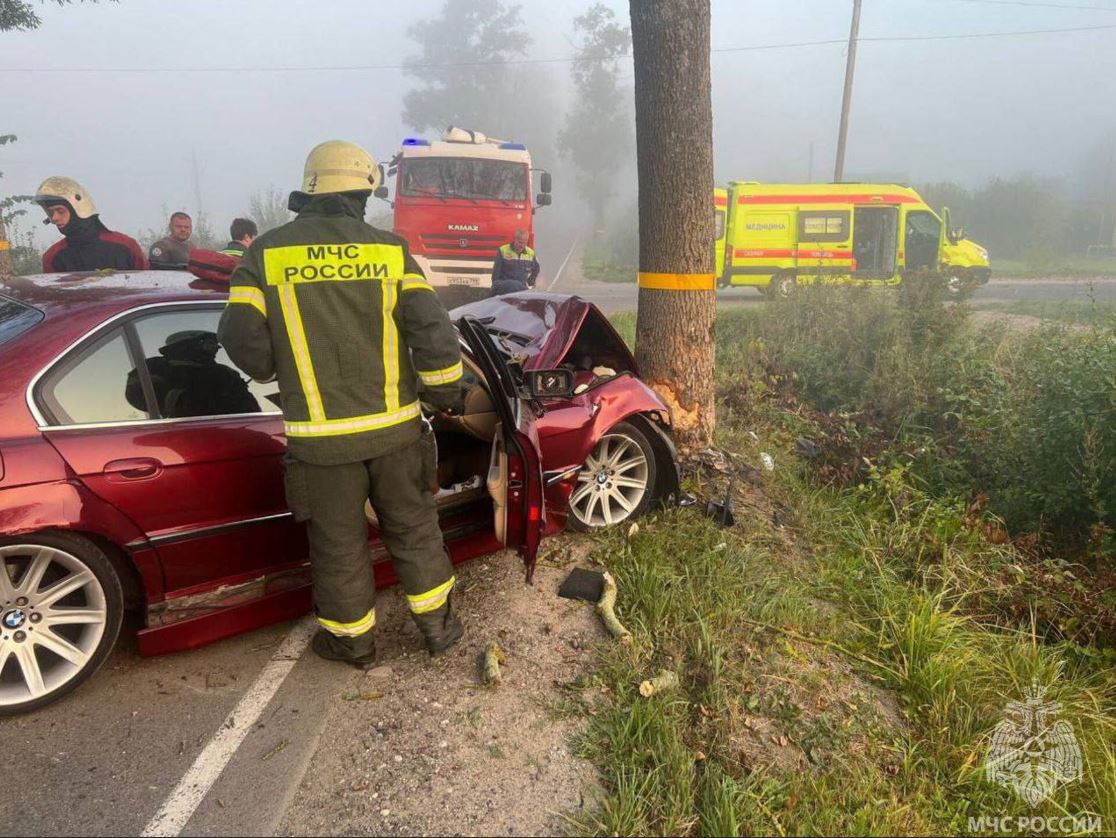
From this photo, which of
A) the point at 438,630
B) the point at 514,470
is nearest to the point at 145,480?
the point at 438,630

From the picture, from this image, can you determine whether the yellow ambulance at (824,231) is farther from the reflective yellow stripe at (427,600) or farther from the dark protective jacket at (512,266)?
the reflective yellow stripe at (427,600)

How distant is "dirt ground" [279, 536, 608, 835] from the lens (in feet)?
7.25

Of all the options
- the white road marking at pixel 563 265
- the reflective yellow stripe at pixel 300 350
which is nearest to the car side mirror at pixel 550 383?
the reflective yellow stripe at pixel 300 350

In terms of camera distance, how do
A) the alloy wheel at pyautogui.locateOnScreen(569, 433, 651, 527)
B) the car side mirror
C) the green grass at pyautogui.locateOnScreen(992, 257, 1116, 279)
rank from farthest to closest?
the green grass at pyautogui.locateOnScreen(992, 257, 1116, 279) → the alloy wheel at pyautogui.locateOnScreen(569, 433, 651, 527) → the car side mirror

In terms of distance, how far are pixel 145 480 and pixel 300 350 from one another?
74 cm

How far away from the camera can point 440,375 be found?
2.83 m

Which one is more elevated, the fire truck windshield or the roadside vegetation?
the fire truck windshield

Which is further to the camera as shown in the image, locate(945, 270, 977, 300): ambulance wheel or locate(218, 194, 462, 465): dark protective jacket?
locate(945, 270, 977, 300): ambulance wheel

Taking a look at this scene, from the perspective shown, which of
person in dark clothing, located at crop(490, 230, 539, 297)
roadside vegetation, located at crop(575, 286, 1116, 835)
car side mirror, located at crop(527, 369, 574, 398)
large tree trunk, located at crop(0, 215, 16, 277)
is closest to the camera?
roadside vegetation, located at crop(575, 286, 1116, 835)

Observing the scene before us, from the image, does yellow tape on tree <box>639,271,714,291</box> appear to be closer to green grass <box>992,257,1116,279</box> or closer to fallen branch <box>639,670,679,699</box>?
fallen branch <box>639,670,679,699</box>

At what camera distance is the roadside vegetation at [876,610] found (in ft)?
7.88

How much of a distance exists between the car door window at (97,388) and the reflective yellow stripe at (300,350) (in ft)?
2.16

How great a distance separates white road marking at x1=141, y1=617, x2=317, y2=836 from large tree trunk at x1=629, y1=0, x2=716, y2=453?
2.78 metres

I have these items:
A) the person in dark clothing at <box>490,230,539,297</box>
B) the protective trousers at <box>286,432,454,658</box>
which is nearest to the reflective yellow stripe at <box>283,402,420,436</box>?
the protective trousers at <box>286,432,454,658</box>
